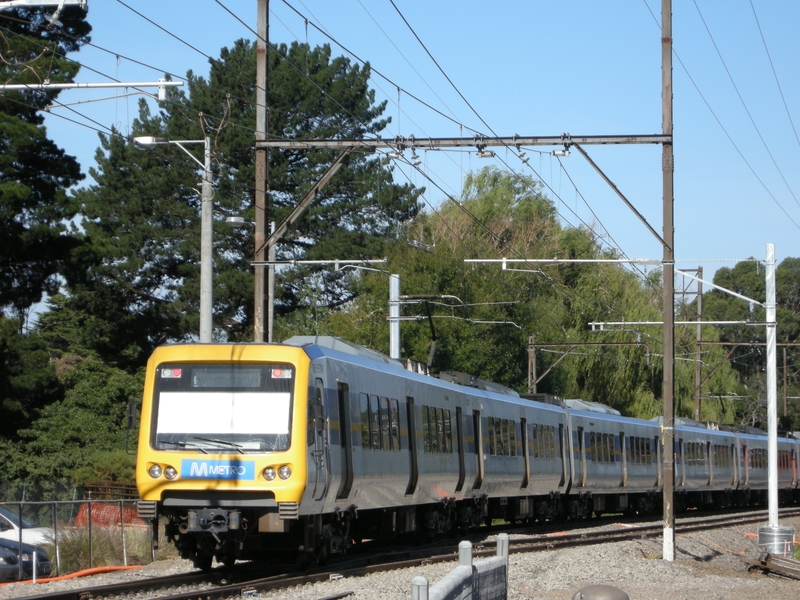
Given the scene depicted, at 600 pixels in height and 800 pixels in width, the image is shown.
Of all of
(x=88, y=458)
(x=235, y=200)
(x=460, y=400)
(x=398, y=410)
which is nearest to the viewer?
(x=398, y=410)

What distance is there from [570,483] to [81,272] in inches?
557

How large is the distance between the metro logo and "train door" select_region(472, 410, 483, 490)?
33.1ft

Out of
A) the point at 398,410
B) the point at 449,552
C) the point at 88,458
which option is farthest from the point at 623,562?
the point at 88,458

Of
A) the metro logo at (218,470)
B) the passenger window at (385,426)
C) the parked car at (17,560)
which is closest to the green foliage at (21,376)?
the parked car at (17,560)

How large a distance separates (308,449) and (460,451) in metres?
8.47

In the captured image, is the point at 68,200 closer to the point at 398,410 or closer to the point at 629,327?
the point at 398,410

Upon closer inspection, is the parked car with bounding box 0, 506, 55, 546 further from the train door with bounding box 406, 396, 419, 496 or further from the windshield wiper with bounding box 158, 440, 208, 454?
the train door with bounding box 406, 396, 419, 496

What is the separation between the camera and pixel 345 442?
15.6m

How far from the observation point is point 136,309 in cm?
Answer: 5172

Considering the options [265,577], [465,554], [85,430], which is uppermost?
[465,554]

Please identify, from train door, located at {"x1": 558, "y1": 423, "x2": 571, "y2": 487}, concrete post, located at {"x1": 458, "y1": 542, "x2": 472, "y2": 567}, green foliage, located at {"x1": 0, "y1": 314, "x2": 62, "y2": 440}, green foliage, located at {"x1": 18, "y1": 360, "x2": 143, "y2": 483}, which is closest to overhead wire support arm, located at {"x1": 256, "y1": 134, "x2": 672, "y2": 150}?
concrete post, located at {"x1": 458, "y1": 542, "x2": 472, "y2": 567}

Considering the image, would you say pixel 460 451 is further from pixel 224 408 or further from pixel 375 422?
pixel 224 408

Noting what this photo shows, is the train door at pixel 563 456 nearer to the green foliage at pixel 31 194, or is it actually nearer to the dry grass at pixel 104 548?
the dry grass at pixel 104 548

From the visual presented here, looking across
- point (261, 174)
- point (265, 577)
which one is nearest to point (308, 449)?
point (265, 577)
